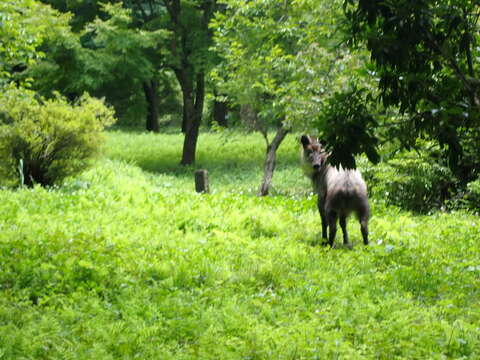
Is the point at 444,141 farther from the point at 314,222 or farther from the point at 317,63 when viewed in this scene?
the point at 317,63

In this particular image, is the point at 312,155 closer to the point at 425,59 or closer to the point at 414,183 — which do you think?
the point at 414,183

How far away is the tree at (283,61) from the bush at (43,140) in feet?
16.7

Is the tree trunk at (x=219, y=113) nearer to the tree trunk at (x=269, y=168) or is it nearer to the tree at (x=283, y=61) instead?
the tree at (x=283, y=61)

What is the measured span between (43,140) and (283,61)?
307 inches

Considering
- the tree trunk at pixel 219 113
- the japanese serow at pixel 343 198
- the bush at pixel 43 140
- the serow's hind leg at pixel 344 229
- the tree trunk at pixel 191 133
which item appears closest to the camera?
the japanese serow at pixel 343 198

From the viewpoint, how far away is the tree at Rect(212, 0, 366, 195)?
17.3 metres

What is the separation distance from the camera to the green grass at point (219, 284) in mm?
5637

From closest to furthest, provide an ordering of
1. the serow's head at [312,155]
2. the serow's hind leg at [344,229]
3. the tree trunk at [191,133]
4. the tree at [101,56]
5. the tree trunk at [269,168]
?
the serow's hind leg at [344,229]
the serow's head at [312,155]
the tree trunk at [269,168]
the tree at [101,56]
the tree trunk at [191,133]

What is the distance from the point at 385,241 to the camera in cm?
1064

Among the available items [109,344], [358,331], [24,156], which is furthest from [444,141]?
[24,156]

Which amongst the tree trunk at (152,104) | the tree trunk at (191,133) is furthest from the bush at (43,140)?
the tree trunk at (152,104)

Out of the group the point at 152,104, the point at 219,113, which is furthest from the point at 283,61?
the point at 152,104

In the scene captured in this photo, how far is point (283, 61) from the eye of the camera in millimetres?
18891

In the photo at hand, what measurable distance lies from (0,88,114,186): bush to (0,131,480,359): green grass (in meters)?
1.58
